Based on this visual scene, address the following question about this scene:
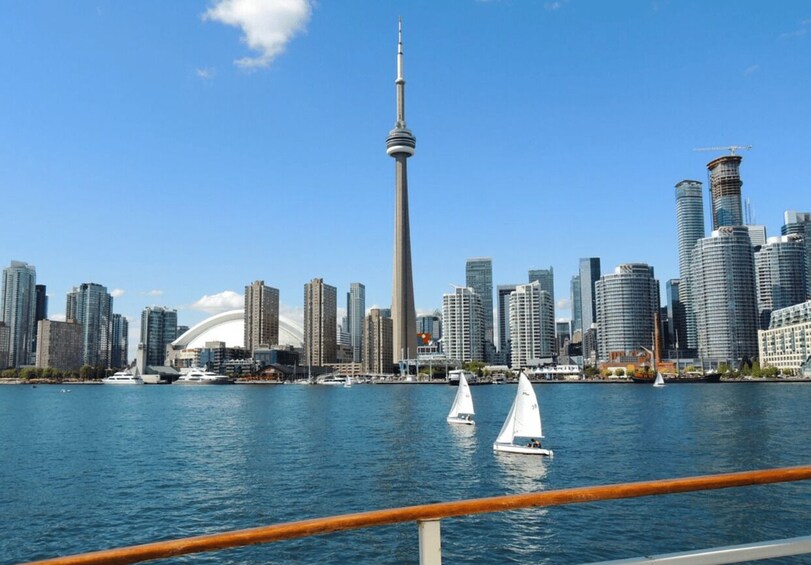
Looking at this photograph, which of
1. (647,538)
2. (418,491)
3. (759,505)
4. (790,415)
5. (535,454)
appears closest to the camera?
(647,538)

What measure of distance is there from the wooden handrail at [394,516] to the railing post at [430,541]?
12cm

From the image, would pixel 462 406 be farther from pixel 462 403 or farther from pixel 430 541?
pixel 430 541

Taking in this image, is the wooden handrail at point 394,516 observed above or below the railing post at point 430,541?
above

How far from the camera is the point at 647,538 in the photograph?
27203 mm

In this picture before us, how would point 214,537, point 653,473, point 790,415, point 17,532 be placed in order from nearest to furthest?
point 214,537, point 17,532, point 653,473, point 790,415

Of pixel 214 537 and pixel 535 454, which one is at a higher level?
pixel 214 537

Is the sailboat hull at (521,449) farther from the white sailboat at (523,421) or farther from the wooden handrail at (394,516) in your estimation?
the wooden handrail at (394,516)

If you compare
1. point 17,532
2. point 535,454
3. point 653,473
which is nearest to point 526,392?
point 535,454

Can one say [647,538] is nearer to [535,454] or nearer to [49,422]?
[535,454]

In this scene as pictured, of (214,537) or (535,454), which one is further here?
(535,454)

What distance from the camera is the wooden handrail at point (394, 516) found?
13.2ft

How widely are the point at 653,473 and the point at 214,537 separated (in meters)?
44.4

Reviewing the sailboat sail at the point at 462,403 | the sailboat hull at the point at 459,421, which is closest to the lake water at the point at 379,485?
the sailboat hull at the point at 459,421

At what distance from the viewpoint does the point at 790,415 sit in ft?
296
